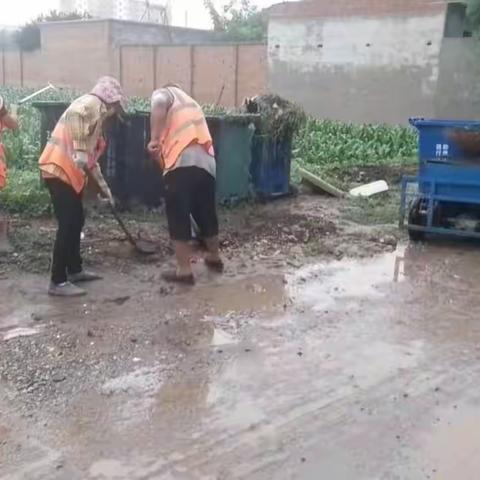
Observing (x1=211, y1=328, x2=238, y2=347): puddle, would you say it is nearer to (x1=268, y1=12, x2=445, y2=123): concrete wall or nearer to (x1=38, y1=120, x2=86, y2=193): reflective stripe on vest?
(x1=38, y1=120, x2=86, y2=193): reflective stripe on vest

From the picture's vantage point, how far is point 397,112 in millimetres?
20844

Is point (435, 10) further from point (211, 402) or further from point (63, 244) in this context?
point (211, 402)

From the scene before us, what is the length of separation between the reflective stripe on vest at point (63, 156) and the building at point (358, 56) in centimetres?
1624

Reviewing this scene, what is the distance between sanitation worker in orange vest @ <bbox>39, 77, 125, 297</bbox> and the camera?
5555 mm

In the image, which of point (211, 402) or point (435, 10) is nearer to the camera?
point (211, 402)

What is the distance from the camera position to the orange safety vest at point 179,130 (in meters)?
6.04

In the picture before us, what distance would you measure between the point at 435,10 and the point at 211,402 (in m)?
18.2

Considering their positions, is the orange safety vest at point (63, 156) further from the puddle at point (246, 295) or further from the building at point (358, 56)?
the building at point (358, 56)

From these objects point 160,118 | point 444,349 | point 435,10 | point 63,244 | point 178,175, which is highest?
point 435,10

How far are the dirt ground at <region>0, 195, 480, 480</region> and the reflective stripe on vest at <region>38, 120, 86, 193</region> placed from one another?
0.93 metres

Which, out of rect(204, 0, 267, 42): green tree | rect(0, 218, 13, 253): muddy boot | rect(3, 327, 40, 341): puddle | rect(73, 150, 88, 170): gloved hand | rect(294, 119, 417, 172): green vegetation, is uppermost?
rect(204, 0, 267, 42): green tree

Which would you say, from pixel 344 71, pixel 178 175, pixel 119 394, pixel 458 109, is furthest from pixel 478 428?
pixel 344 71

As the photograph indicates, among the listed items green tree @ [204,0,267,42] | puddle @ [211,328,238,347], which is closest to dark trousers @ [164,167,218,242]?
puddle @ [211,328,238,347]

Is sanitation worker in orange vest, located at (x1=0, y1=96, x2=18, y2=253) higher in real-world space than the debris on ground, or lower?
higher
